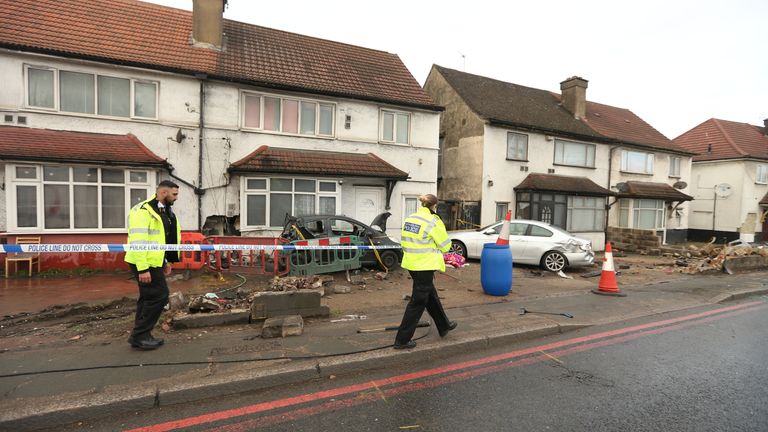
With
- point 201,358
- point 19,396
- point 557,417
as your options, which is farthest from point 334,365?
point 19,396

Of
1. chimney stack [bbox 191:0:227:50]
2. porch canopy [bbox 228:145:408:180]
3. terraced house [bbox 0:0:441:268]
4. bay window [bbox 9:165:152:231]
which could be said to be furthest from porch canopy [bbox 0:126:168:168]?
chimney stack [bbox 191:0:227:50]

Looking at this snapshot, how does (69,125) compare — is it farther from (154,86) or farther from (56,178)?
(154,86)

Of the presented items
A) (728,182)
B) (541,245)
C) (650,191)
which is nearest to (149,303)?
(541,245)

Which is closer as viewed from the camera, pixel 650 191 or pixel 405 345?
pixel 405 345

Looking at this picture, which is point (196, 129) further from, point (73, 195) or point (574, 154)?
point (574, 154)

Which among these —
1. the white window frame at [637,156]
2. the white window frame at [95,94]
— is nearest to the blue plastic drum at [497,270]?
the white window frame at [95,94]

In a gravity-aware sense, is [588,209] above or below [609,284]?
above

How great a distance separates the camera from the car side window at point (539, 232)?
11359 mm

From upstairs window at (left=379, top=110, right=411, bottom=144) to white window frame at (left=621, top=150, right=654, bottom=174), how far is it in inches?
513

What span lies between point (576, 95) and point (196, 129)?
18.3 meters

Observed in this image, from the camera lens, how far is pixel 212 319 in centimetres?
524

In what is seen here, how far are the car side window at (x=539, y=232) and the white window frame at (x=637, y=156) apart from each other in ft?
39.1

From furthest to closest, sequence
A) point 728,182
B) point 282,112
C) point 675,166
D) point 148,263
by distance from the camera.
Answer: point 728,182 < point 675,166 < point 282,112 < point 148,263

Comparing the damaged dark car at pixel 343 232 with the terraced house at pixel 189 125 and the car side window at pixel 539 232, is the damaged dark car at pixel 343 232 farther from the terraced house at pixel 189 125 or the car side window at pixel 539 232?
the car side window at pixel 539 232
